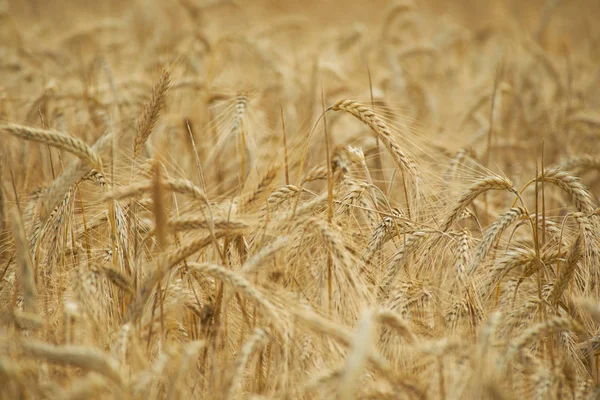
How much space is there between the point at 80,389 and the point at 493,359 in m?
0.97

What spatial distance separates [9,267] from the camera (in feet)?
6.48

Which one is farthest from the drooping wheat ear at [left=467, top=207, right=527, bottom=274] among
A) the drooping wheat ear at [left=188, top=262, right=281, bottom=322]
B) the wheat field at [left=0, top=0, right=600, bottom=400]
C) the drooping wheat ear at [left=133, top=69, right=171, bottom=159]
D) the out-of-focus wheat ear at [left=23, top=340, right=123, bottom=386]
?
the drooping wheat ear at [left=133, top=69, right=171, bottom=159]

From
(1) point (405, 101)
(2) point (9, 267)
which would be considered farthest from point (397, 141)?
(1) point (405, 101)

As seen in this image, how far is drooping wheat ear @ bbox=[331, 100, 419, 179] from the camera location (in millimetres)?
1866

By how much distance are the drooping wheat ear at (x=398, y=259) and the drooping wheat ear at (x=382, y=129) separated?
0.23m

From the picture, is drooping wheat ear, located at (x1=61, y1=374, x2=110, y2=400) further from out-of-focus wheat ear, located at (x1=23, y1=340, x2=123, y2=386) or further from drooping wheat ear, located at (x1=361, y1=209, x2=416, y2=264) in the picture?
drooping wheat ear, located at (x1=361, y1=209, x2=416, y2=264)

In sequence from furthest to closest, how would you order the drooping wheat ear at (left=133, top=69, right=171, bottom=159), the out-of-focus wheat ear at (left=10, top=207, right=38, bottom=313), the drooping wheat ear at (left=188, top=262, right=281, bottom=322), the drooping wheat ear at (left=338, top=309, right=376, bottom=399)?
the drooping wheat ear at (left=133, top=69, right=171, bottom=159), the drooping wheat ear at (left=188, top=262, right=281, bottom=322), the out-of-focus wheat ear at (left=10, top=207, right=38, bottom=313), the drooping wheat ear at (left=338, top=309, right=376, bottom=399)

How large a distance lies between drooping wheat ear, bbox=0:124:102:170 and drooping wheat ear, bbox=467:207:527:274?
1220mm

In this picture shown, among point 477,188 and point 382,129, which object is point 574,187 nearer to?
point 477,188

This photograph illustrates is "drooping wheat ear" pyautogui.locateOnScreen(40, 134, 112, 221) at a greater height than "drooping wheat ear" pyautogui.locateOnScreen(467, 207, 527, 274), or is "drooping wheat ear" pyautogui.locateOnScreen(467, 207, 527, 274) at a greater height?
"drooping wheat ear" pyautogui.locateOnScreen(40, 134, 112, 221)

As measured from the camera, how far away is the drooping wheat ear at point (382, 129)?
1.87 meters

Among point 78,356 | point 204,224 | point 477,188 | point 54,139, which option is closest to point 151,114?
point 54,139

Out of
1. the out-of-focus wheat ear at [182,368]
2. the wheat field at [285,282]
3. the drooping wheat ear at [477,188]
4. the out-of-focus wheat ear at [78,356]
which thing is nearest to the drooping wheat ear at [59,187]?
the wheat field at [285,282]

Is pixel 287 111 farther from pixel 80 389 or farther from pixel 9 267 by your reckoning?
pixel 80 389
